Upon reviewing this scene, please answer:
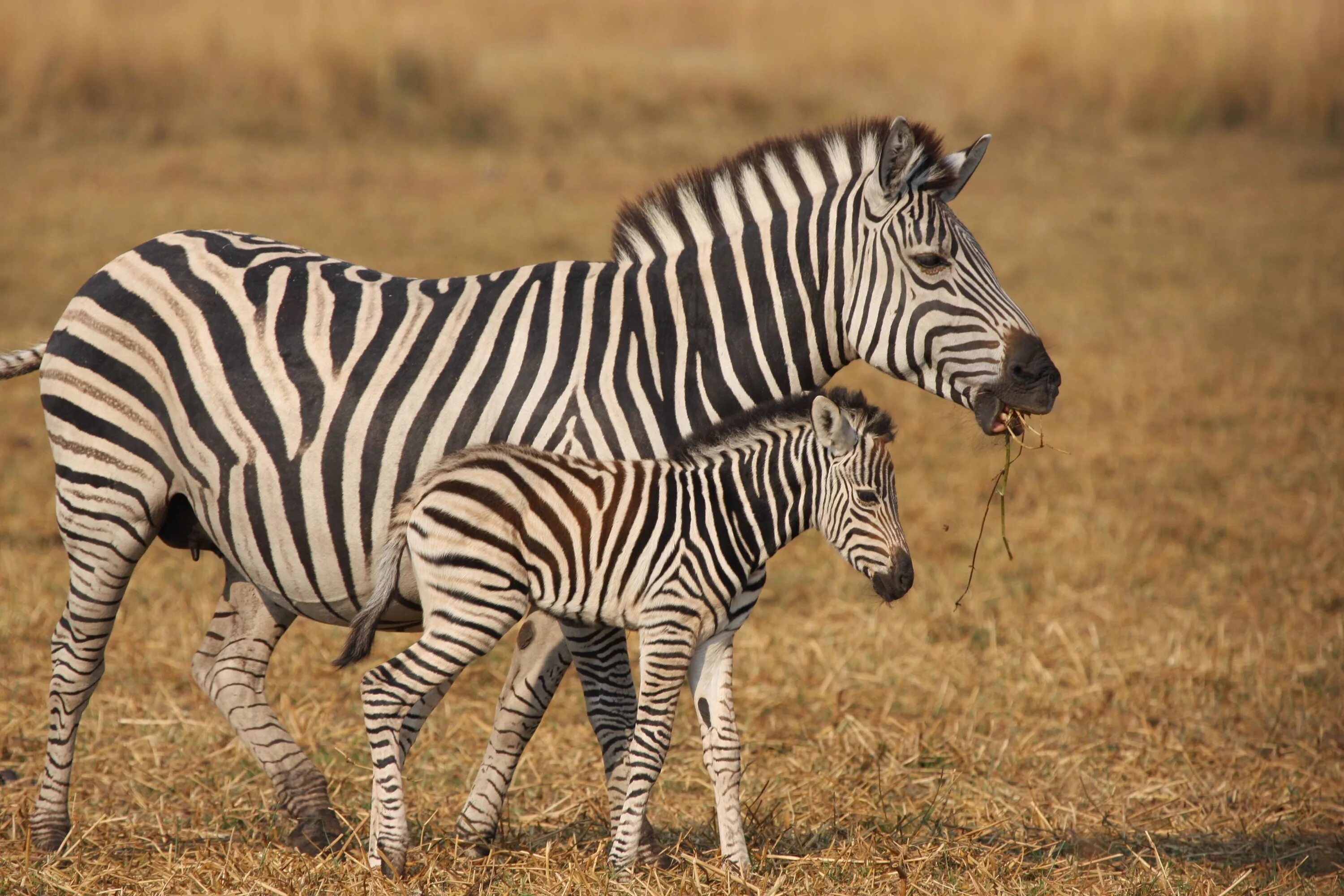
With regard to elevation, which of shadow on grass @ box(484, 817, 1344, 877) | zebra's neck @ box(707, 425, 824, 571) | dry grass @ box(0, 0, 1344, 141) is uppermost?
dry grass @ box(0, 0, 1344, 141)

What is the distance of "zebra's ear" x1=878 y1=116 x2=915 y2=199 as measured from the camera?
437cm

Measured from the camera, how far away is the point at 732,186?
477 centimetres

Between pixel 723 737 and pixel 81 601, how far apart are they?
2.25m

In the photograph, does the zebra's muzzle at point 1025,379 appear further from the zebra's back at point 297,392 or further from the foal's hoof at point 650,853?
the foal's hoof at point 650,853

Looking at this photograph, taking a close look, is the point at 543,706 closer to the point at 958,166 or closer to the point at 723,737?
the point at 723,737

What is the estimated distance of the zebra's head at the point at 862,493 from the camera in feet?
13.6

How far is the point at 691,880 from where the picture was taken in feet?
14.1

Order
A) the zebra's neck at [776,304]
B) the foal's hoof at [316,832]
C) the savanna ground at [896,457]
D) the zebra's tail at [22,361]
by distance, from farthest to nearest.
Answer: the savanna ground at [896,457], the zebra's tail at [22,361], the foal's hoof at [316,832], the zebra's neck at [776,304]

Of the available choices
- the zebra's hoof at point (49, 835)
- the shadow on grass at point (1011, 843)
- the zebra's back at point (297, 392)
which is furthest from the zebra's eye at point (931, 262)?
the zebra's hoof at point (49, 835)

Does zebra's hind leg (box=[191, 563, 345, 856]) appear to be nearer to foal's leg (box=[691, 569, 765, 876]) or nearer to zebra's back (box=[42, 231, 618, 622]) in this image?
zebra's back (box=[42, 231, 618, 622])

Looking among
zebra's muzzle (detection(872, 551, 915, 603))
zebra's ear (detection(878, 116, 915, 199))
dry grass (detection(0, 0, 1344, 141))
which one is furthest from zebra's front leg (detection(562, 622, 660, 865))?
dry grass (detection(0, 0, 1344, 141))

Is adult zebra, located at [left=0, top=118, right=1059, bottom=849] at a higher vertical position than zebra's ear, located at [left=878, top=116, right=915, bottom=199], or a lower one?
lower

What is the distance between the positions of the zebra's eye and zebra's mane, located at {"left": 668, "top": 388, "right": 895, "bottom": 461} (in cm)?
50

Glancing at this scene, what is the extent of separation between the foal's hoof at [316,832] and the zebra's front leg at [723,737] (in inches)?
54.4
